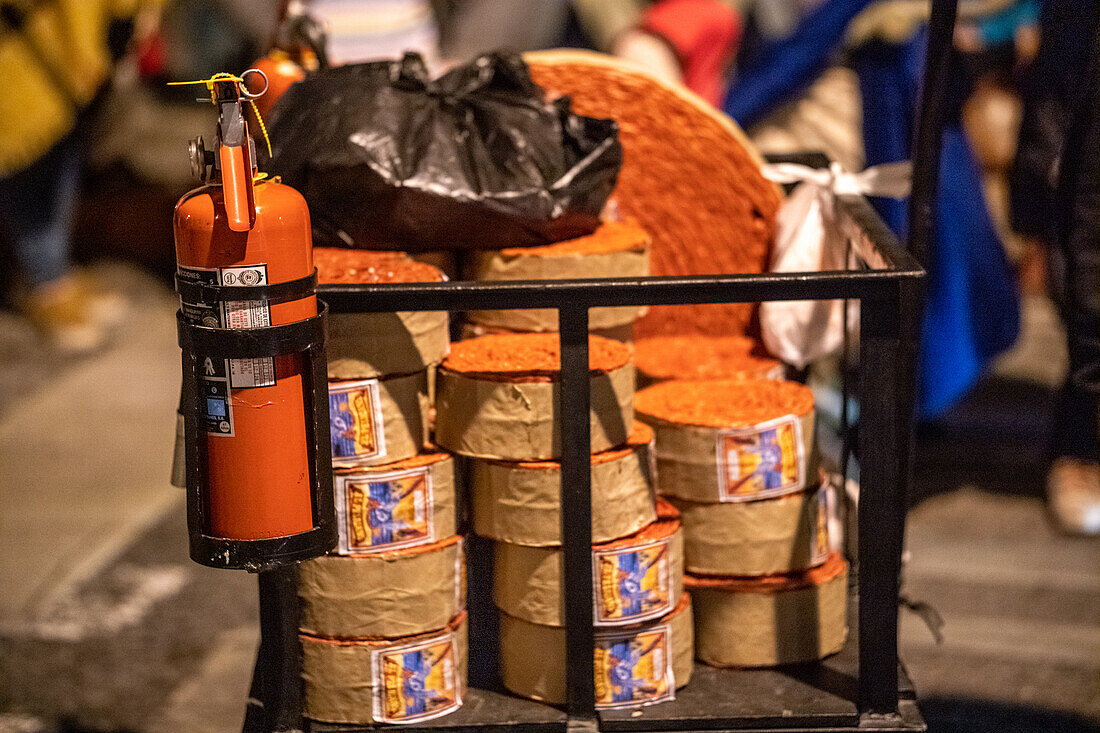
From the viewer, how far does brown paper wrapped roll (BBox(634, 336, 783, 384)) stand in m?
2.91

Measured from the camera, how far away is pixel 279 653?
7.63 feet

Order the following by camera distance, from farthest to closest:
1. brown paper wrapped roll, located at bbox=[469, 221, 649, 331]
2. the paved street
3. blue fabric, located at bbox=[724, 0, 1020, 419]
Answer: blue fabric, located at bbox=[724, 0, 1020, 419], the paved street, brown paper wrapped roll, located at bbox=[469, 221, 649, 331]

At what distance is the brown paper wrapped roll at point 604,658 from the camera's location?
2.41 meters

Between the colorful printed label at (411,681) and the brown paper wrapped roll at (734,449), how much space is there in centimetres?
55

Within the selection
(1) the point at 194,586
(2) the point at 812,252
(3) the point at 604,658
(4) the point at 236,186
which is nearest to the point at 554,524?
(3) the point at 604,658

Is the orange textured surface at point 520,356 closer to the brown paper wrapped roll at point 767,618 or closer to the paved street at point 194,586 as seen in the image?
the brown paper wrapped roll at point 767,618

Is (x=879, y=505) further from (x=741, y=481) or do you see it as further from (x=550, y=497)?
(x=550, y=497)

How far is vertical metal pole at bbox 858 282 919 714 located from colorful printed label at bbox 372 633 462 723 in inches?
30.4

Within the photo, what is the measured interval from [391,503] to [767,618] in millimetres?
776

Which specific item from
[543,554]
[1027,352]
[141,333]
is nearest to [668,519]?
[543,554]

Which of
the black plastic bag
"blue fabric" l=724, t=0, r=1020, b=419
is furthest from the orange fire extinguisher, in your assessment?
"blue fabric" l=724, t=0, r=1020, b=419

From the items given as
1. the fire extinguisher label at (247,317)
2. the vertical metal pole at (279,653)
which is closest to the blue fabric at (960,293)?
the vertical metal pole at (279,653)

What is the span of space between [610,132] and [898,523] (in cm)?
98

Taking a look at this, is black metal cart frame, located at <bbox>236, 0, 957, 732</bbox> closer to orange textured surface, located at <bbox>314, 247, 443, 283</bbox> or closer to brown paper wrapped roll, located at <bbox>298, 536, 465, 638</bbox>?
brown paper wrapped roll, located at <bbox>298, 536, 465, 638</bbox>
